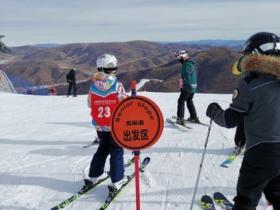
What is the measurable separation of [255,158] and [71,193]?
305cm

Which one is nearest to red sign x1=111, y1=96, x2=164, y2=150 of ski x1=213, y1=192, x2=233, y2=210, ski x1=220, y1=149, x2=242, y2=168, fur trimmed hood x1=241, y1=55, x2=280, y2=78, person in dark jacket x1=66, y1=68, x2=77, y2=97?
fur trimmed hood x1=241, y1=55, x2=280, y2=78

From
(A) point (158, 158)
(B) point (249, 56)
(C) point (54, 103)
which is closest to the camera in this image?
(B) point (249, 56)

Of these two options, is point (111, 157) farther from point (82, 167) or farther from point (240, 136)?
Answer: point (240, 136)

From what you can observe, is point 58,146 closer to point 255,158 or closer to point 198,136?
point 198,136

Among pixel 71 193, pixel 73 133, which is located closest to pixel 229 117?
pixel 71 193

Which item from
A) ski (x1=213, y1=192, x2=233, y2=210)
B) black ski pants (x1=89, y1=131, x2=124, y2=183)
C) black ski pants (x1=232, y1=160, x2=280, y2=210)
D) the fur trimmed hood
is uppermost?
the fur trimmed hood

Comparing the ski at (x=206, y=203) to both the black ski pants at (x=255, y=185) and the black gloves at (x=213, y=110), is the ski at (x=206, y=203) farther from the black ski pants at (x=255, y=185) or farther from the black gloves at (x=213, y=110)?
the black gloves at (x=213, y=110)

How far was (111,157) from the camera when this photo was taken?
5.71 m

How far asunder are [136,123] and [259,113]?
4.12 ft

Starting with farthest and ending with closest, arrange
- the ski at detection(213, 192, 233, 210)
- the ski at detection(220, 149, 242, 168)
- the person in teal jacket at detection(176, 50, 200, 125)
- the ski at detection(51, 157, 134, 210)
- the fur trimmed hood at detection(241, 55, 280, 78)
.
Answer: the person in teal jacket at detection(176, 50, 200, 125), the ski at detection(220, 149, 242, 168), the ski at detection(51, 157, 134, 210), the ski at detection(213, 192, 233, 210), the fur trimmed hood at detection(241, 55, 280, 78)

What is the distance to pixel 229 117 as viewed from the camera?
382 centimetres

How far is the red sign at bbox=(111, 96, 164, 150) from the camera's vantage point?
175 inches

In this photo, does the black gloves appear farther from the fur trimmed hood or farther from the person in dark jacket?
the person in dark jacket

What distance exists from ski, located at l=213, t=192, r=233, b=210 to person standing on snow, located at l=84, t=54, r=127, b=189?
1.24 m
